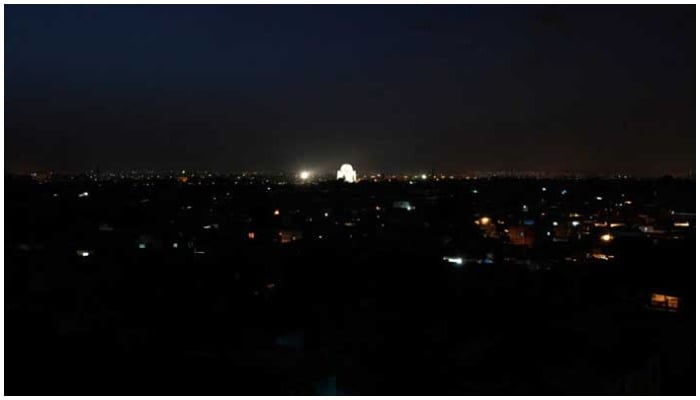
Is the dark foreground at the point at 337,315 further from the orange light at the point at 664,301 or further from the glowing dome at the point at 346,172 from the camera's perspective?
the glowing dome at the point at 346,172

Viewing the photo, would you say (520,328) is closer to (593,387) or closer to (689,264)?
(593,387)

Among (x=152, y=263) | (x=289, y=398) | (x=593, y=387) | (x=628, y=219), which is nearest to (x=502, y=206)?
(x=628, y=219)

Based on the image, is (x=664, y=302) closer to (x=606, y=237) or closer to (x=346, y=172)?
(x=606, y=237)

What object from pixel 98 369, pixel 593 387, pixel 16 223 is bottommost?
pixel 593 387

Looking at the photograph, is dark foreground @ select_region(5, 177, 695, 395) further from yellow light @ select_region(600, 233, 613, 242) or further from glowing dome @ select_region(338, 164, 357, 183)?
glowing dome @ select_region(338, 164, 357, 183)

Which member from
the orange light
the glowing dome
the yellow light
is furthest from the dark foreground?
the glowing dome

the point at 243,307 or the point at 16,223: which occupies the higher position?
the point at 16,223

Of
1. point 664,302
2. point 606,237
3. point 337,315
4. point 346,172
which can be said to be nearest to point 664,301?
point 664,302

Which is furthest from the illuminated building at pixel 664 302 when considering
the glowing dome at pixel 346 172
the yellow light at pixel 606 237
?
the glowing dome at pixel 346 172

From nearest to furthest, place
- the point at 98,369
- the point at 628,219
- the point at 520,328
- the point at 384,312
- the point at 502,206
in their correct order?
the point at 98,369
the point at 520,328
the point at 384,312
the point at 628,219
the point at 502,206
